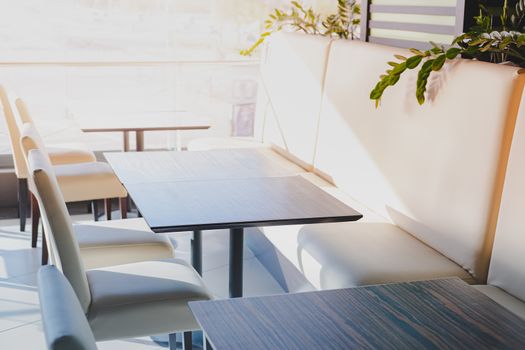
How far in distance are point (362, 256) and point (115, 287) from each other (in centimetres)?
96

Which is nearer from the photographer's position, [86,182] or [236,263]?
[236,263]

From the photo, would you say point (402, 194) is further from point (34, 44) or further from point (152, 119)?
point (34, 44)

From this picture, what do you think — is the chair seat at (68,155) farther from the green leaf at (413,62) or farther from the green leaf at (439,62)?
the green leaf at (439,62)

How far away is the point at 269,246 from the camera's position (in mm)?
3953

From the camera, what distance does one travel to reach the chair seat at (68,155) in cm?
467

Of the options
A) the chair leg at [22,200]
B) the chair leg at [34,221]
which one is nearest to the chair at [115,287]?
the chair leg at [34,221]

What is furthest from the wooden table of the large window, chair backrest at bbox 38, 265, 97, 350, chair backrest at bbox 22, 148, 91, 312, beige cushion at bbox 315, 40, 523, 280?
chair backrest at bbox 38, 265, 97, 350

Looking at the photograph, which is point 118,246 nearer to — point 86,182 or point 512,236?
point 86,182

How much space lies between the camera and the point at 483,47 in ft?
9.39

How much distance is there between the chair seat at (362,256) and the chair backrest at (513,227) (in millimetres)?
191

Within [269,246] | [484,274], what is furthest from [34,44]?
[484,274]

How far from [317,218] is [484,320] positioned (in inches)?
37.7

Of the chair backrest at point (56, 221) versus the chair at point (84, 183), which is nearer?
the chair backrest at point (56, 221)

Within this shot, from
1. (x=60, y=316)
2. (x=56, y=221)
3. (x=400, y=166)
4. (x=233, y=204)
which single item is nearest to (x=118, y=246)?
(x=233, y=204)
